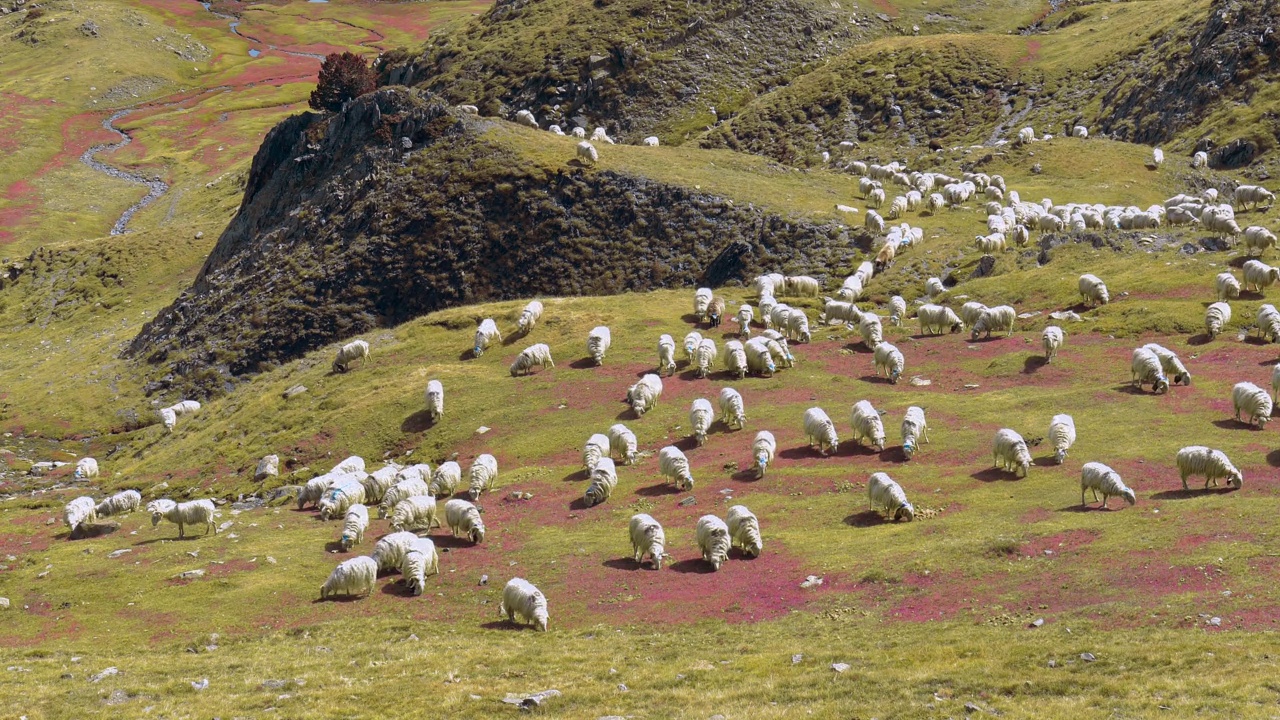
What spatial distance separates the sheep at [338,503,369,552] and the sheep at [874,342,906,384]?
22.9 metres

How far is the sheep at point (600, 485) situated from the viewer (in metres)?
34.7

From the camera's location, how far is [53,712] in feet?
65.7

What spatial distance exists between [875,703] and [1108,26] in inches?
4616

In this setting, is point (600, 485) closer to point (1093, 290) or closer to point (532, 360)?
point (532, 360)

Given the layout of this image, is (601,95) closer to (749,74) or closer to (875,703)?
(749,74)

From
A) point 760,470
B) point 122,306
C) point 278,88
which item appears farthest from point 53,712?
point 278,88

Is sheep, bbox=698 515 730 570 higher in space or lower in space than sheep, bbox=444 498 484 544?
higher

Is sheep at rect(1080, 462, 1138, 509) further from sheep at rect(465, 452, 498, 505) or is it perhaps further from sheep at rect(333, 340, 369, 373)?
sheep at rect(333, 340, 369, 373)

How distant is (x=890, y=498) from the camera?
3019cm

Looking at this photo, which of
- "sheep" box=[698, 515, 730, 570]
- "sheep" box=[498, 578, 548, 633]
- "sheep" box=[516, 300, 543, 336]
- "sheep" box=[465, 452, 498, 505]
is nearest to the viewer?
"sheep" box=[498, 578, 548, 633]

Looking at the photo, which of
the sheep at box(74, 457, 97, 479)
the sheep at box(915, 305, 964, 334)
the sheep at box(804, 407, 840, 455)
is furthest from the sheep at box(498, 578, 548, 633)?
the sheep at box(74, 457, 97, 479)

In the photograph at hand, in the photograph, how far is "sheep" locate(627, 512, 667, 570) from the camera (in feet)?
93.2

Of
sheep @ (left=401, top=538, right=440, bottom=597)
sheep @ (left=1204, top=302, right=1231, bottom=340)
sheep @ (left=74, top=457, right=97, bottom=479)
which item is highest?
sheep @ (left=1204, top=302, right=1231, bottom=340)

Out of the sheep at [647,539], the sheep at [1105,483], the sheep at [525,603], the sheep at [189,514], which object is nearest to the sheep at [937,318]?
the sheep at [1105,483]
